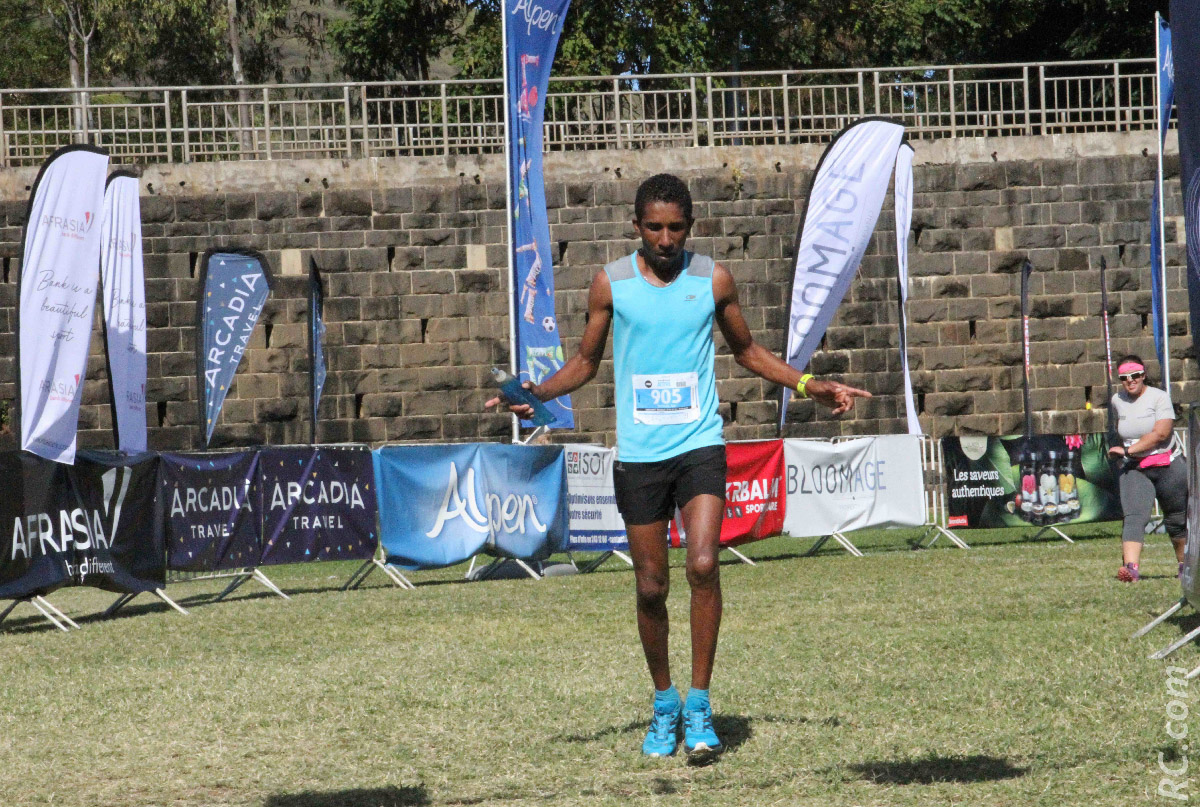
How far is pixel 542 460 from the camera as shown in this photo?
1443 centimetres

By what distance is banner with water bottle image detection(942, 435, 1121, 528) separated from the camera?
16891mm

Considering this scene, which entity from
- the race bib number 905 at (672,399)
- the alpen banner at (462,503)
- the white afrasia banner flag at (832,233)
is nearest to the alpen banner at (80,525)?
the alpen banner at (462,503)

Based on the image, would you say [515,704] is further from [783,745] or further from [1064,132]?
[1064,132]

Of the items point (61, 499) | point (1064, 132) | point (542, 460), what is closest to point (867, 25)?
point (1064, 132)

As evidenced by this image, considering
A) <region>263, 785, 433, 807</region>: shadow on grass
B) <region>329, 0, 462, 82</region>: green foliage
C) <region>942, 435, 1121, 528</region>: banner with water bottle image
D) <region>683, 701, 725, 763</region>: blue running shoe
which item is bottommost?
<region>942, 435, 1121, 528</region>: banner with water bottle image

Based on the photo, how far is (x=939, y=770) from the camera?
15.0ft

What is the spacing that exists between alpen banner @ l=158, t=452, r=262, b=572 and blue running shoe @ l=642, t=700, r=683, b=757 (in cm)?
766

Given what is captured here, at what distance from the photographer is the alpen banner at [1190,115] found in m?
5.61

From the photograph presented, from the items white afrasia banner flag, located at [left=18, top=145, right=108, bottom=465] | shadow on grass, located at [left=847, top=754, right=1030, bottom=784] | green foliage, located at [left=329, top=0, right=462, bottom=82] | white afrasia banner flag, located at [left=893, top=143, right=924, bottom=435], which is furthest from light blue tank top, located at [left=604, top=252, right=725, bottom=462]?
green foliage, located at [left=329, top=0, right=462, bottom=82]

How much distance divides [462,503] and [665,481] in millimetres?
8736

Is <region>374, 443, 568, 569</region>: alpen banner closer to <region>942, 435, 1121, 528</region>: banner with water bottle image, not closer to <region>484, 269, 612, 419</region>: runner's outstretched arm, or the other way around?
<region>942, 435, 1121, 528</region>: banner with water bottle image

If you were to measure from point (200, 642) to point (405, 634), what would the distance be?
1362 mm

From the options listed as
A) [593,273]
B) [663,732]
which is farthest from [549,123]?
[663,732]

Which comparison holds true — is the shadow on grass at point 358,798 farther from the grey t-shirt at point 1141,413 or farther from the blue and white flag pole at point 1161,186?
the blue and white flag pole at point 1161,186
